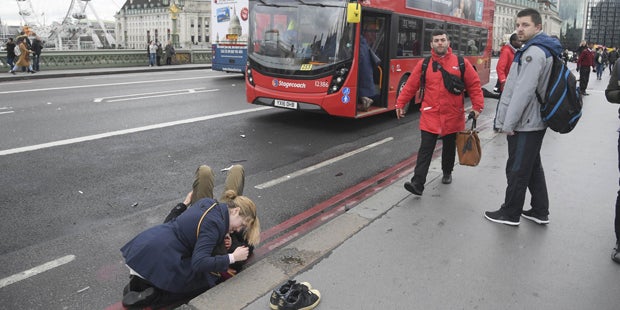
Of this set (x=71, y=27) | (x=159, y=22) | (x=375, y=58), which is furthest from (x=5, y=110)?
(x=159, y=22)

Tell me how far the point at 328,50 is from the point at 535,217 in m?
5.62

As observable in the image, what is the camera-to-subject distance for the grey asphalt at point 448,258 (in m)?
3.12

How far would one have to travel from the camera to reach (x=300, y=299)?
2.92 m

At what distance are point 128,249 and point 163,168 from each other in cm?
350

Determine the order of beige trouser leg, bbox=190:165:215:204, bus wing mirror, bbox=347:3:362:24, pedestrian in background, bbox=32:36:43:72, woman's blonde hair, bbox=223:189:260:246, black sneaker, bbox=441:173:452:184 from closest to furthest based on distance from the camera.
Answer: woman's blonde hair, bbox=223:189:260:246, beige trouser leg, bbox=190:165:215:204, black sneaker, bbox=441:173:452:184, bus wing mirror, bbox=347:3:362:24, pedestrian in background, bbox=32:36:43:72

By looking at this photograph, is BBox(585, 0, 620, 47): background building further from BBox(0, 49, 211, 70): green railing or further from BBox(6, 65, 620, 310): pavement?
BBox(6, 65, 620, 310): pavement

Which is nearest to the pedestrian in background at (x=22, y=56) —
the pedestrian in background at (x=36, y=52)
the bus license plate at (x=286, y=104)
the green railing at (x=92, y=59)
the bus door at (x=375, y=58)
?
the pedestrian in background at (x=36, y=52)

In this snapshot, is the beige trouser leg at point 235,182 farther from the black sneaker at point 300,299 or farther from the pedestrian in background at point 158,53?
the pedestrian in background at point 158,53

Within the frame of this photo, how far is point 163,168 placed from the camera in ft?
21.5

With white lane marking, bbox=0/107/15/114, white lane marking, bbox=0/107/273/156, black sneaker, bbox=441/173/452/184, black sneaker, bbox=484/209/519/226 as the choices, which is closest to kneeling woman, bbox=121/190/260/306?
black sneaker, bbox=484/209/519/226

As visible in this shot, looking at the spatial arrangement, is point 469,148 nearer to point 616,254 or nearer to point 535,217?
point 535,217

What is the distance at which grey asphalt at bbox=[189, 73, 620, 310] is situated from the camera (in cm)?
312

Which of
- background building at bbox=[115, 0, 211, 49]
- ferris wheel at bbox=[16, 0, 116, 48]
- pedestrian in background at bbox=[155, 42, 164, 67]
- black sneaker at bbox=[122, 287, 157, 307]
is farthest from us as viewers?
background building at bbox=[115, 0, 211, 49]

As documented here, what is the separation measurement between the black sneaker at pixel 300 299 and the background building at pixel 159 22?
138849mm
